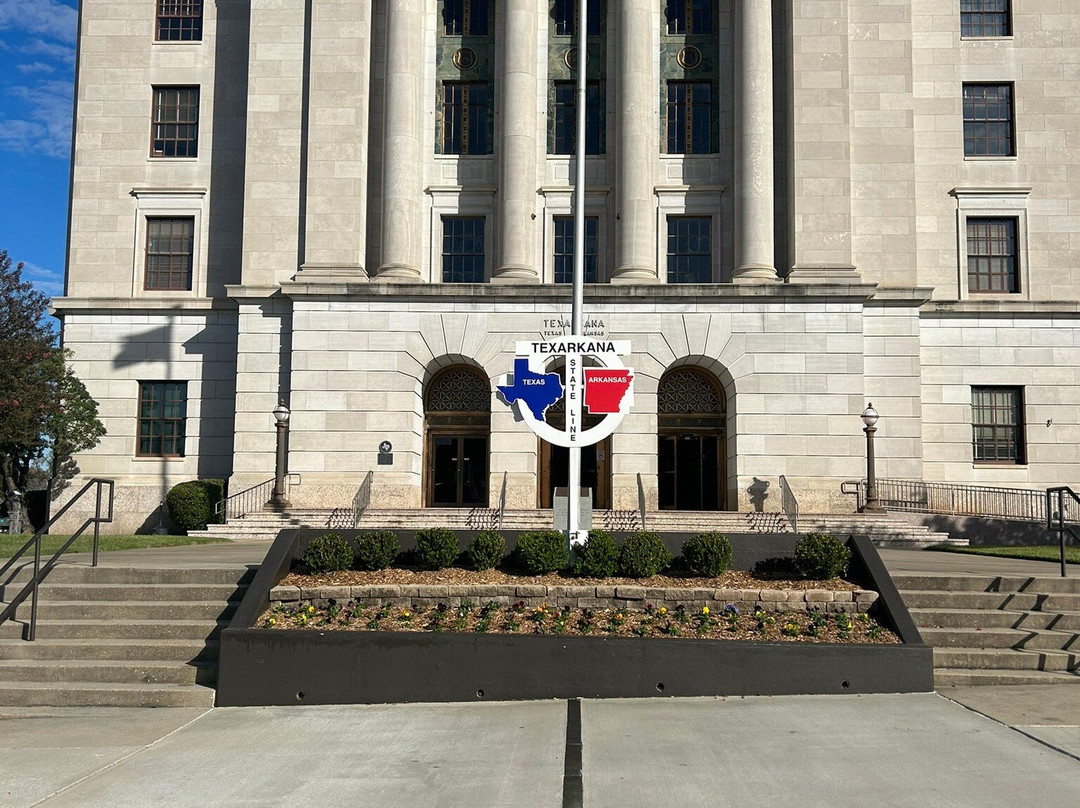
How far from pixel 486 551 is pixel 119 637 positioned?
4.80 metres

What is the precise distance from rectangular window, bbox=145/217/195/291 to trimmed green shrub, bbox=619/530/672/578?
25067 millimetres

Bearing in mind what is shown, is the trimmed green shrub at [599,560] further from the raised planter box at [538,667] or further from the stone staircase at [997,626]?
the stone staircase at [997,626]

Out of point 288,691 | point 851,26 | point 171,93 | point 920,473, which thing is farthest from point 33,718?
point 851,26

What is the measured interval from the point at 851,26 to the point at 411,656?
28.8 meters

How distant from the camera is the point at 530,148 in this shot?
1272 inches

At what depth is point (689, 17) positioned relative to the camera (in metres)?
34.0

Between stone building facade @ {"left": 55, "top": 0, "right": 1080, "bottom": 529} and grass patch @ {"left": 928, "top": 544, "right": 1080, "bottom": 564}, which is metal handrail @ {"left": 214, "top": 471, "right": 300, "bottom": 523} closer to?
stone building facade @ {"left": 55, "top": 0, "right": 1080, "bottom": 529}

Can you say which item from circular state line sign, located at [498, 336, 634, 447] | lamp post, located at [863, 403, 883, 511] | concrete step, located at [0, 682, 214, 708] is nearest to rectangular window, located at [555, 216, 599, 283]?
lamp post, located at [863, 403, 883, 511]

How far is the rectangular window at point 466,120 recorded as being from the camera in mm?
33750

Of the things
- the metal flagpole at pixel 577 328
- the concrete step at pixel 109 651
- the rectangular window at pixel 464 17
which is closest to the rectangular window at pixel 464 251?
the rectangular window at pixel 464 17

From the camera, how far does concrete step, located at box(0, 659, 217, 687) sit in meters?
11.9

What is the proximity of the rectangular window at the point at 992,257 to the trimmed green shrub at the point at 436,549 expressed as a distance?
1009 inches

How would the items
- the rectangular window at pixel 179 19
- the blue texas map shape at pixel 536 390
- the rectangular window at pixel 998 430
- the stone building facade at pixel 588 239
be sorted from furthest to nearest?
1. the rectangular window at pixel 179 19
2. the rectangular window at pixel 998 430
3. the stone building facade at pixel 588 239
4. the blue texas map shape at pixel 536 390

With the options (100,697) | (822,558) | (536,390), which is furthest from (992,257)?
(100,697)
